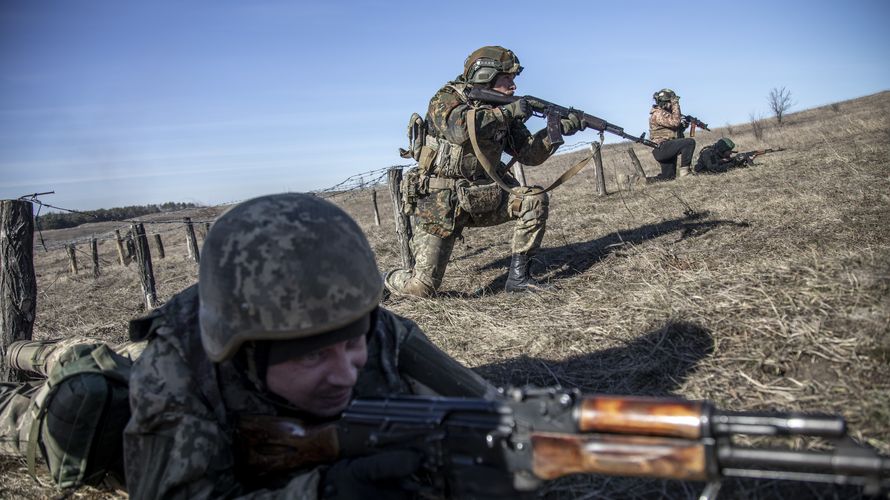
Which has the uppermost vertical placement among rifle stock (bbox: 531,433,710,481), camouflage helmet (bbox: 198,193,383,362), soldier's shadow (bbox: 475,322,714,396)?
camouflage helmet (bbox: 198,193,383,362)

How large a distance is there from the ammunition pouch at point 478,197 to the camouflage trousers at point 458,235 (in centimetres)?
10

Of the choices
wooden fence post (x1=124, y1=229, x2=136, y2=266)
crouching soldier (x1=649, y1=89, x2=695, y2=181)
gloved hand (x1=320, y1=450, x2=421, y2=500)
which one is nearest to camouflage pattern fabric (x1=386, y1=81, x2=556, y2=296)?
gloved hand (x1=320, y1=450, x2=421, y2=500)

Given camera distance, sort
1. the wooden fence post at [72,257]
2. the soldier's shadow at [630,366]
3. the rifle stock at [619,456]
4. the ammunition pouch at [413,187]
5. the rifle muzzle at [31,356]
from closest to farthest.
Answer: the rifle stock at [619,456] → the soldier's shadow at [630,366] → the rifle muzzle at [31,356] → the ammunition pouch at [413,187] → the wooden fence post at [72,257]

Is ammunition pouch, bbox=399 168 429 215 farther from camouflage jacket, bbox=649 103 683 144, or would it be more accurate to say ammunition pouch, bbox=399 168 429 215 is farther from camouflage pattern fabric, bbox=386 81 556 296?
camouflage jacket, bbox=649 103 683 144

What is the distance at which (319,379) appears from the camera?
2.60 m

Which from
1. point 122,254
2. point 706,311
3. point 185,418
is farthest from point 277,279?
point 122,254

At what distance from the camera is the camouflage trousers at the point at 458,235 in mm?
7023

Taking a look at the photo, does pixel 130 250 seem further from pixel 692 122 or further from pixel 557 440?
pixel 557 440

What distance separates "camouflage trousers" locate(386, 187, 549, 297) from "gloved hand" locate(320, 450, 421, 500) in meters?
4.71

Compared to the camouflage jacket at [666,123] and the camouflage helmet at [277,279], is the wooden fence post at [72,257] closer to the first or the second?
the camouflage jacket at [666,123]

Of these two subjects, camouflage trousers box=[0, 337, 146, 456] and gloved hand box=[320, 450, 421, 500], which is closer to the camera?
gloved hand box=[320, 450, 421, 500]

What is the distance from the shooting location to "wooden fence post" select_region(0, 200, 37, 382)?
6.15 metres

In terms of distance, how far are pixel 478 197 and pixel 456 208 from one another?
28 centimetres

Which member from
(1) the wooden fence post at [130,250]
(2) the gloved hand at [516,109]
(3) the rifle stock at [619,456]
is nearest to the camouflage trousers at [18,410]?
(3) the rifle stock at [619,456]
